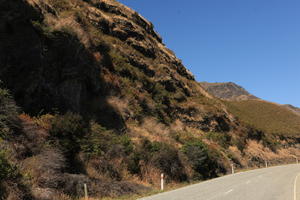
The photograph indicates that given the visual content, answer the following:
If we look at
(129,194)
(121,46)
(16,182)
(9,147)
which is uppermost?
(121,46)

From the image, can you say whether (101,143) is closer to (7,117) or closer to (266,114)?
(7,117)

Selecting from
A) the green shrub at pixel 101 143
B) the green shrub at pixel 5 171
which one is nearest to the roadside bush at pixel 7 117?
the green shrub at pixel 5 171

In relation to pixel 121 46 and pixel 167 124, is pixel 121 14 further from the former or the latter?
pixel 167 124

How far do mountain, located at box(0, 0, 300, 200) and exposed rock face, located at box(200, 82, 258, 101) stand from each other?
4430 inches

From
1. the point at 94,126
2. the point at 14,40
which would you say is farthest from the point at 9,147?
the point at 94,126

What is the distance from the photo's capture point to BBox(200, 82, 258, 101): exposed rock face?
14625 centimetres

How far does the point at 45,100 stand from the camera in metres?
15.0

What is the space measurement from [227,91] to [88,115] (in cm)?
14240

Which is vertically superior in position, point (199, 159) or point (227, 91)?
point (227, 91)

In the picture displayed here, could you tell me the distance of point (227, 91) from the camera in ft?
505

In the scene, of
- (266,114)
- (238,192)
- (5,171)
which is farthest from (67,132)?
(266,114)

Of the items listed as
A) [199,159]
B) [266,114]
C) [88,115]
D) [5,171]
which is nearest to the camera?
[5,171]

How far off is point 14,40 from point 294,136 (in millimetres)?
66902

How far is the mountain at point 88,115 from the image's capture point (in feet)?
35.5
